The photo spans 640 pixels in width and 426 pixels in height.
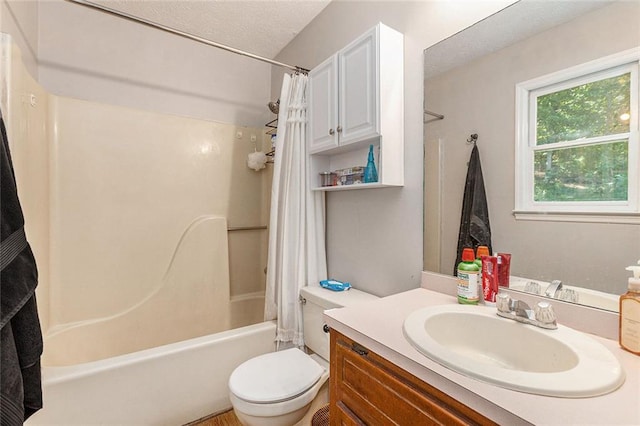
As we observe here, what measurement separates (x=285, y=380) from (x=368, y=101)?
1333 millimetres

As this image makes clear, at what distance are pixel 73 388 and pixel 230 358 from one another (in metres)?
0.70

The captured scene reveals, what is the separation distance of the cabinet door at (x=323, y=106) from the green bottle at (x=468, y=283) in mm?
884

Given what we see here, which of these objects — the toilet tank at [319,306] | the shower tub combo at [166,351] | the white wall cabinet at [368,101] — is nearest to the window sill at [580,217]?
the white wall cabinet at [368,101]

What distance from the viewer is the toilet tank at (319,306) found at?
157 cm

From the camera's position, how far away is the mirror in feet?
2.90

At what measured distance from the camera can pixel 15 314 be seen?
0.82 meters

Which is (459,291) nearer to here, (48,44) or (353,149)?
(353,149)

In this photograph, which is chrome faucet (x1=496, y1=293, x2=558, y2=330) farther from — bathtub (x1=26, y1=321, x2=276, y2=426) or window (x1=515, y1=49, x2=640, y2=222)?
bathtub (x1=26, y1=321, x2=276, y2=426)

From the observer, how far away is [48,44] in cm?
199

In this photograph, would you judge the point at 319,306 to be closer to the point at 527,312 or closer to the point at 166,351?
the point at 166,351

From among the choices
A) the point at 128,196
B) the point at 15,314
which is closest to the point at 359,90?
the point at 15,314

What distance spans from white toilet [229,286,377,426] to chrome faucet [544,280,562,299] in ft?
2.60

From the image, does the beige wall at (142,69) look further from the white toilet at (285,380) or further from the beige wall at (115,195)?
the white toilet at (285,380)

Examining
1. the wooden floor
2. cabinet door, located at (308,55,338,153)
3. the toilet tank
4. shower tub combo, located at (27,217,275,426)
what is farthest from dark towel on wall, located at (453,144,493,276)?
the wooden floor
